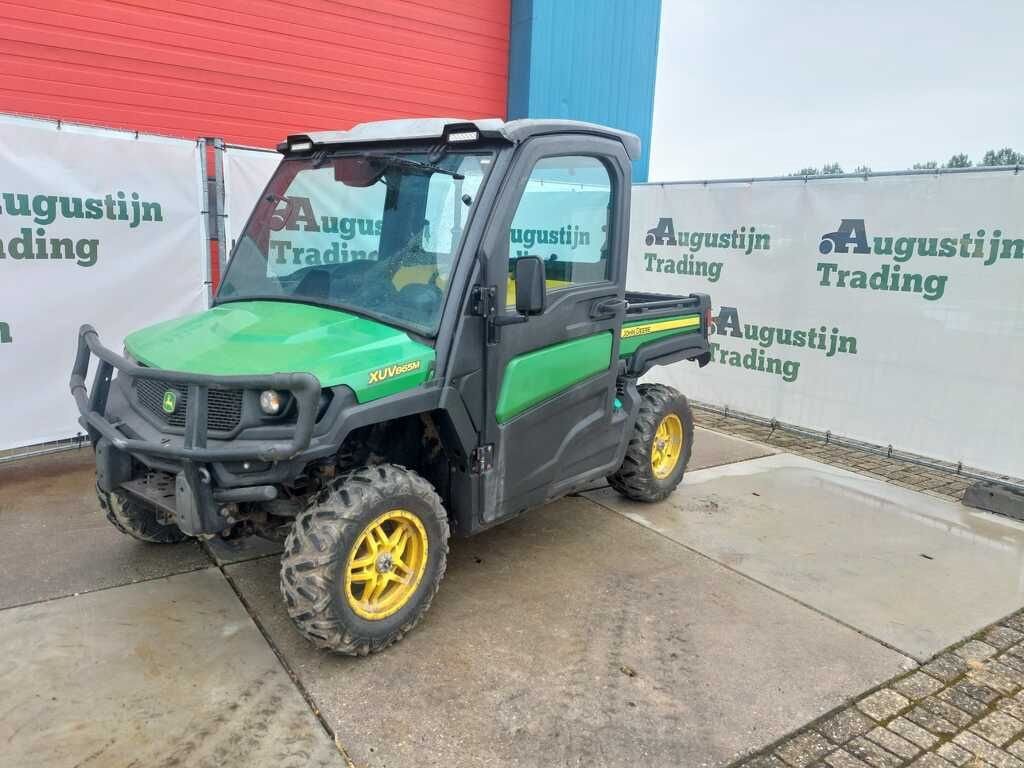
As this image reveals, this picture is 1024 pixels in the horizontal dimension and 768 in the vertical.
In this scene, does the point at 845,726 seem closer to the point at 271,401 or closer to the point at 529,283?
the point at 529,283

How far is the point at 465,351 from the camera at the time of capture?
11.0 ft

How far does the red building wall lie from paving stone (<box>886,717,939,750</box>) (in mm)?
8146

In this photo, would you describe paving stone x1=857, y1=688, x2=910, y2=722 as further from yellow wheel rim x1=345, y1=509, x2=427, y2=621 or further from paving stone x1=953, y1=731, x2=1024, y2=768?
yellow wheel rim x1=345, y1=509, x2=427, y2=621

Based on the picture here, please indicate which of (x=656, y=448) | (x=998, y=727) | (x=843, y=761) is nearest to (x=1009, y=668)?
(x=998, y=727)

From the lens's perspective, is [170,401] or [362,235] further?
[362,235]

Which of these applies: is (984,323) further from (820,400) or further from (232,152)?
(232,152)

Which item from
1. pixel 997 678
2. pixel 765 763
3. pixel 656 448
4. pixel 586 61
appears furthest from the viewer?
pixel 586 61

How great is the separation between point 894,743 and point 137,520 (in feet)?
12.1

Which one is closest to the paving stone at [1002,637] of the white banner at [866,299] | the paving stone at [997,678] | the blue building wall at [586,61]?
the paving stone at [997,678]

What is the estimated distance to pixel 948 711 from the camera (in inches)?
123

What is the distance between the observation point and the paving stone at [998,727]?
2.98 metres

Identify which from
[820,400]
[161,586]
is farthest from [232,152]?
[820,400]

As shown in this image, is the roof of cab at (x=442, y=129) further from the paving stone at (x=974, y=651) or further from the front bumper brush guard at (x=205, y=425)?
the paving stone at (x=974, y=651)

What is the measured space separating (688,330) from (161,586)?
148 inches
